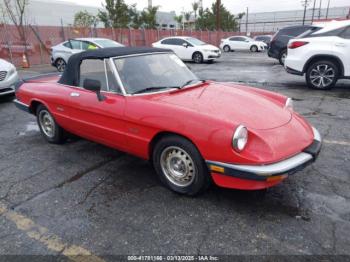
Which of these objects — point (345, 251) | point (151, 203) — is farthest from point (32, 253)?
point (345, 251)

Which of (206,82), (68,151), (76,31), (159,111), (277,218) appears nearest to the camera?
(277,218)

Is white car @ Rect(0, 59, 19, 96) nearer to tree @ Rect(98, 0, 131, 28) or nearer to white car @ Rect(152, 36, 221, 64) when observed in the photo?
white car @ Rect(152, 36, 221, 64)

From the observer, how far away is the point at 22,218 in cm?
301

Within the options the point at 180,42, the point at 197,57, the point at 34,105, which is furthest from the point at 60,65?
the point at 34,105

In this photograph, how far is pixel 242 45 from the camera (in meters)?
28.1

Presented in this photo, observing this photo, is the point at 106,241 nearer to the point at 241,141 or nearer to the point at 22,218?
the point at 22,218

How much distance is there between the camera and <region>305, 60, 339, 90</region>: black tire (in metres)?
7.91

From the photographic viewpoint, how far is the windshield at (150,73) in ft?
12.1

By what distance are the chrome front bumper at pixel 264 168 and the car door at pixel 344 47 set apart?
580 cm

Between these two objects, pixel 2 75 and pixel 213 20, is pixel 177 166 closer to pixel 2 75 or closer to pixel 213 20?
pixel 2 75

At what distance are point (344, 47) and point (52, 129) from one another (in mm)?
7049

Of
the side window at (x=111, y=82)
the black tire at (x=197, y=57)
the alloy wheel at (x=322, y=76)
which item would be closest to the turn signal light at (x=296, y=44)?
the alloy wheel at (x=322, y=76)

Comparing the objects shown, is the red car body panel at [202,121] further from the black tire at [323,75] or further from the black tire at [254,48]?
the black tire at [254,48]

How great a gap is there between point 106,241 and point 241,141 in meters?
1.47
